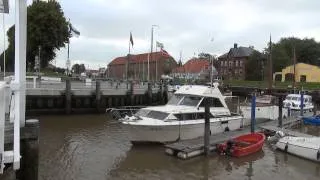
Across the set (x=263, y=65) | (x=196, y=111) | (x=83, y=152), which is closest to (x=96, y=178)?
(x=83, y=152)

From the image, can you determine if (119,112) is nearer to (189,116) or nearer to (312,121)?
(189,116)

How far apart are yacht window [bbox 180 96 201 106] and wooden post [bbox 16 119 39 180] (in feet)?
49.3

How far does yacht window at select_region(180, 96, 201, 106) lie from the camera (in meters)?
25.2

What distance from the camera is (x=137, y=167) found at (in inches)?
735

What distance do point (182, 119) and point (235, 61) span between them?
99.6 metres

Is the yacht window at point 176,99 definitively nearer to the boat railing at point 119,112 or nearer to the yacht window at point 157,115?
the boat railing at point 119,112

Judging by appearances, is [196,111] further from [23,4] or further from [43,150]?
[23,4]

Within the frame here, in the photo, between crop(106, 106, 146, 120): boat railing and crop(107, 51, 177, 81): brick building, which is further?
crop(107, 51, 177, 81): brick building

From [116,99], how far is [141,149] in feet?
62.6

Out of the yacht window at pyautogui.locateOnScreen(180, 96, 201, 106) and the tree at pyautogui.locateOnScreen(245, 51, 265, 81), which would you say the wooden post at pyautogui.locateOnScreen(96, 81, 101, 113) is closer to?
the yacht window at pyautogui.locateOnScreen(180, 96, 201, 106)

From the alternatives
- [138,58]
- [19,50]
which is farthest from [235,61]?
[19,50]

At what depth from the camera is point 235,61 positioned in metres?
120

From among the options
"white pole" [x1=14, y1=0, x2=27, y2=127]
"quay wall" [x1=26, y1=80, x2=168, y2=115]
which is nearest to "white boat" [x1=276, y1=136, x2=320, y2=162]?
"white pole" [x1=14, y1=0, x2=27, y2=127]

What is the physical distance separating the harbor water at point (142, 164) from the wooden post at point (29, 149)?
17.1 ft
